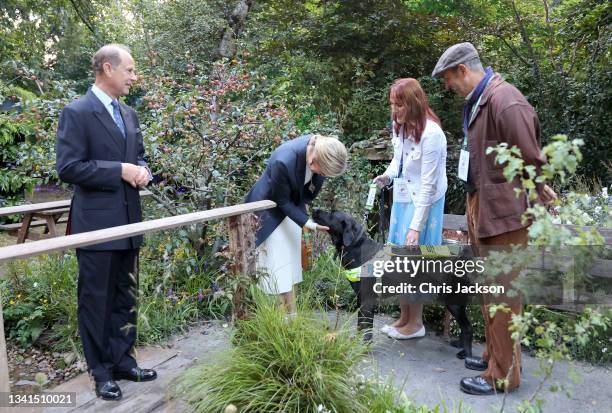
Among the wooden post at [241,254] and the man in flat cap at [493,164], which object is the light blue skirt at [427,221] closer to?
the man in flat cap at [493,164]

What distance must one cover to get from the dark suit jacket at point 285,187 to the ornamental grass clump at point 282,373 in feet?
2.30

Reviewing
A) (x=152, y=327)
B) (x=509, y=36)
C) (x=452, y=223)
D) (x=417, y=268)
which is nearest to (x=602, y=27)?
(x=509, y=36)

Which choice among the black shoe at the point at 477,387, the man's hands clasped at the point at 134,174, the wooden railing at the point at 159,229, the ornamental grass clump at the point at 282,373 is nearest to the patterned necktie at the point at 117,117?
the man's hands clasped at the point at 134,174

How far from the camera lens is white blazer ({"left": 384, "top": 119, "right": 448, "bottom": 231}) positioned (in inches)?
128

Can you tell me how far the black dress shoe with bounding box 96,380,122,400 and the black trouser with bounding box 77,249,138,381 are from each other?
1.2 inches

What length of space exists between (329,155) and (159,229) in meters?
1.07

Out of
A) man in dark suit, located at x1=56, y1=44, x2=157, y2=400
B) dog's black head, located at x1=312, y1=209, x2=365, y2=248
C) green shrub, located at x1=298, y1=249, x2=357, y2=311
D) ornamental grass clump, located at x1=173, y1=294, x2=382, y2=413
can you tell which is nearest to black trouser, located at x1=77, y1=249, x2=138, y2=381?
man in dark suit, located at x1=56, y1=44, x2=157, y2=400

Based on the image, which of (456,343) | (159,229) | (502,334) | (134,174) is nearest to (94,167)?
(134,174)

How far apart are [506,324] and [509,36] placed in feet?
22.9

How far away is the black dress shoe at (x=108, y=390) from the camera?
2.72m

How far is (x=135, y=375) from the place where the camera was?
2.94 meters

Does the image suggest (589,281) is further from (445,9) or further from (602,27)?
(445,9)

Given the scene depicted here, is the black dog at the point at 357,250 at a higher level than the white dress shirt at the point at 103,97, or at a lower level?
lower

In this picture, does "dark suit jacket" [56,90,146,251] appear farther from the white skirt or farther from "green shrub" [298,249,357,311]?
"green shrub" [298,249,357,311]
